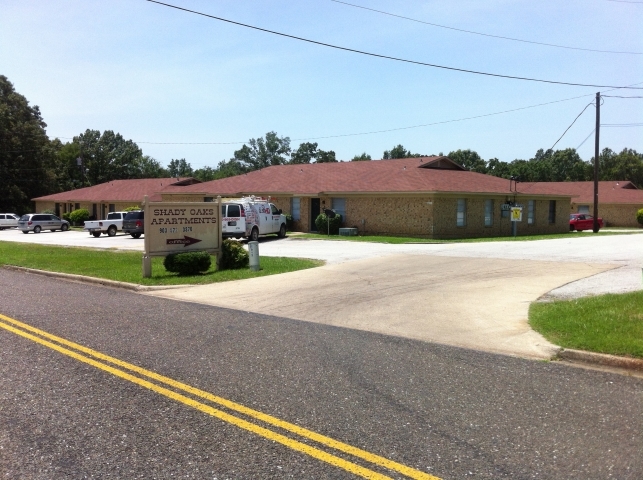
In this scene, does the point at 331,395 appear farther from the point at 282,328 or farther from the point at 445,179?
the point at 445,179

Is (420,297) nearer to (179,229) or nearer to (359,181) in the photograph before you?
(179,229)

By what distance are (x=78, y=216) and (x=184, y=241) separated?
146 ft

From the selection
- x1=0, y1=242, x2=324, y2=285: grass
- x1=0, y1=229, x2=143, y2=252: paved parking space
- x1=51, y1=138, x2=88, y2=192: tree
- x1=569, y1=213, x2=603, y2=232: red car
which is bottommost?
x1=0, y1=229, x2=143, y2=252: paved parking space

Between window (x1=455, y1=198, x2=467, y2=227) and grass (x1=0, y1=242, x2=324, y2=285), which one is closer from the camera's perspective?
grass (x1=0, y1=242, x2=324, y2=285)

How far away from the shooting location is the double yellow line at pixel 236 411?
4352 mm

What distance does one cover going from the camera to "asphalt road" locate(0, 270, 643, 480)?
439 cm

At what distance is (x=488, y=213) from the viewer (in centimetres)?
3631

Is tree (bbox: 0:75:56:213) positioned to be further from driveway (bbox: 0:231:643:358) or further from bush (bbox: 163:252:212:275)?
bush (bbox: 163:252:212:275)

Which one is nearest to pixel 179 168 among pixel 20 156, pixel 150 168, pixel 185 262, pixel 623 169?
pixel 150 168

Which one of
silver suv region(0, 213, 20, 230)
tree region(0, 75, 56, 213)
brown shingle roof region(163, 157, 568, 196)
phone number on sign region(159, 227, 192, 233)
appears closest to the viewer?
phone number on sign region(159, 227, 192, 233)

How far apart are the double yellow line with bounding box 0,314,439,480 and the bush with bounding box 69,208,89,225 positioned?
52.6 metres

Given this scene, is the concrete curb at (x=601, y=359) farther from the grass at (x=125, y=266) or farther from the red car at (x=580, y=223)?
the red car at (x=580, y=223)

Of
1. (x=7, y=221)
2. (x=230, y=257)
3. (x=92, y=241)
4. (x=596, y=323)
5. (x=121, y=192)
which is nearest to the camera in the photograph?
(x=596, y=323)

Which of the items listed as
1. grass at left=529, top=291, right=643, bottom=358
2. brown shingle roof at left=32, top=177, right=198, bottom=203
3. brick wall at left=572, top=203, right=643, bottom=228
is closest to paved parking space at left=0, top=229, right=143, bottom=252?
brown shingle roof at left=32, top=177, right=198, bottom=203
